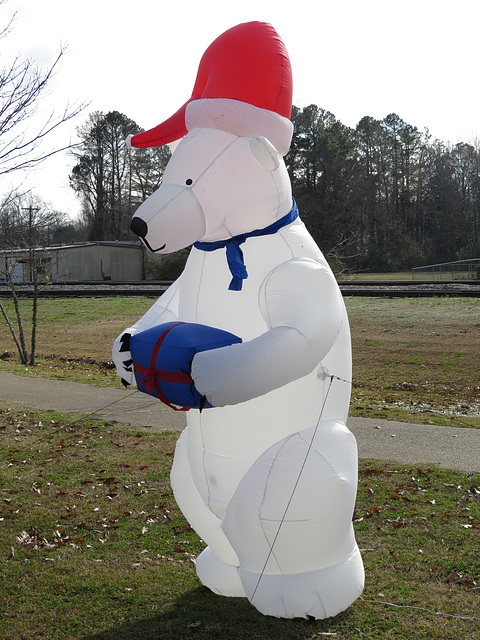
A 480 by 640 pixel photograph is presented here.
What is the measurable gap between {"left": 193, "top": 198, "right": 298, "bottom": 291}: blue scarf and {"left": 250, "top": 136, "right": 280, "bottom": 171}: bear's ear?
1.21 feet

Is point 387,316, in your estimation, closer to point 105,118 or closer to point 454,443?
point 454,443

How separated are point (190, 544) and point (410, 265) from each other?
4048 cm

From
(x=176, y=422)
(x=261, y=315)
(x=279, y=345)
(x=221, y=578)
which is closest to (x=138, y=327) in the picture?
(x=261, y=315)

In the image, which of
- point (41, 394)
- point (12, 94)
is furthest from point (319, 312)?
point (41, 394)

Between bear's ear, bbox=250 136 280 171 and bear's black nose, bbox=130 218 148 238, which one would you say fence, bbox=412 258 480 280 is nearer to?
bear's ear, bbox=250 136 280 171

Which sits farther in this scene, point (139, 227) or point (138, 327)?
point (138, 327)

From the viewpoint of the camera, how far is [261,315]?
329 centimetres

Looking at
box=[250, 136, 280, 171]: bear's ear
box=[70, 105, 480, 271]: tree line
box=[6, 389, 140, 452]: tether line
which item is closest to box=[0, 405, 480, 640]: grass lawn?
box=[6, 389, 140, 452]: tether line

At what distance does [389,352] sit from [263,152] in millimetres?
10594

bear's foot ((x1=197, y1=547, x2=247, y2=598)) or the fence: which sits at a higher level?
the fence

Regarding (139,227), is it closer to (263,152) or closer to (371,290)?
(263,152)

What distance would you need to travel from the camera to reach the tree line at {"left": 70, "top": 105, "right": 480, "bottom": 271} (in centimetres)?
3775

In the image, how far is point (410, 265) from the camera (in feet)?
141

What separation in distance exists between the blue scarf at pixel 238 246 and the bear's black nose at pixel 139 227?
0.40 meters
